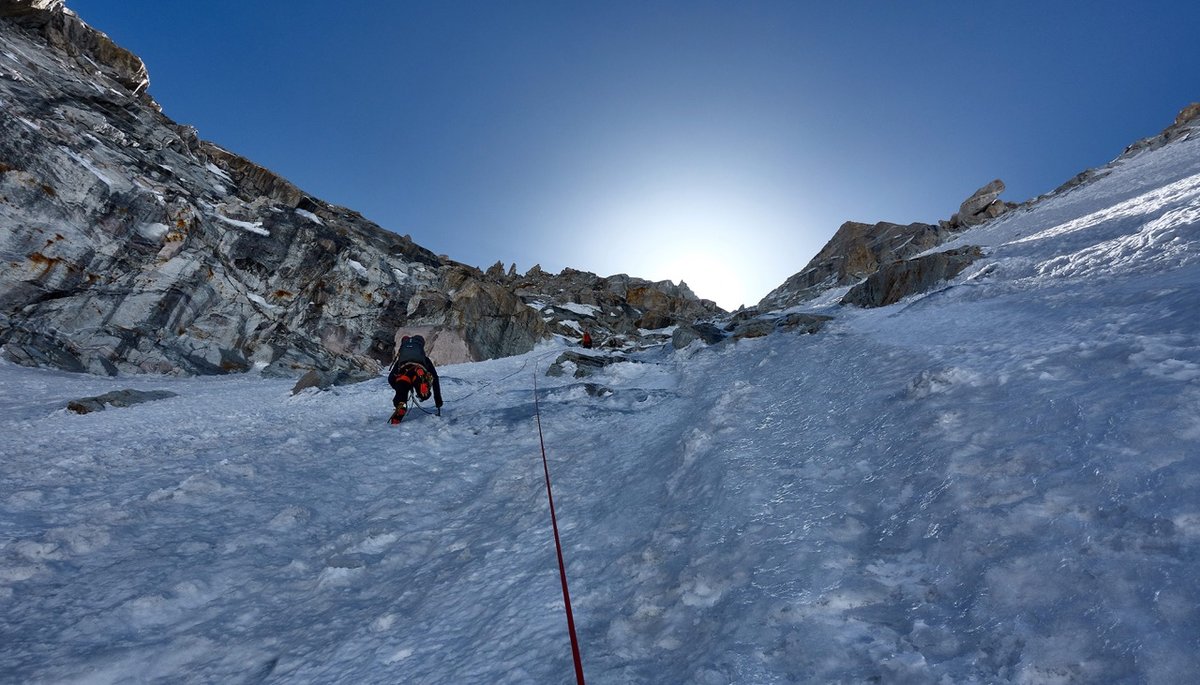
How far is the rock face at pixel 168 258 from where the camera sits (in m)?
25.7

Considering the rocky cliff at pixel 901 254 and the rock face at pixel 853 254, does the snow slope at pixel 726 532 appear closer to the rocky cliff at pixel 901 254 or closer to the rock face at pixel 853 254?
the rocky cliff at pixel 901 254

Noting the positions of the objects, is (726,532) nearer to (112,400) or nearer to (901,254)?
(112,400)

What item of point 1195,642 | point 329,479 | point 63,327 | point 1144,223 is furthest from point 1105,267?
point 63,327

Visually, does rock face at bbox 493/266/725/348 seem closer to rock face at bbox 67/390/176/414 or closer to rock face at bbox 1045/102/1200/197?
rock face at bbox 67/390/176/414

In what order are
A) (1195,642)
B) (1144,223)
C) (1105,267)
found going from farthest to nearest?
(1144,223), (1105,267), (1195,642)

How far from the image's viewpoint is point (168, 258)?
2998 cm

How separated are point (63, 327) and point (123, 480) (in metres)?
25.9

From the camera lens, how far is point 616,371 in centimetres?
1808

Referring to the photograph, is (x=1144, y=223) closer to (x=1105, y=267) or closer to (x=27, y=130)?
(x=1105, y=267)

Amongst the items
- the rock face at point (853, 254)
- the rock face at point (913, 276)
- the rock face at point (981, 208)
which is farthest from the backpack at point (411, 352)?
the rock face at point (981, 208)

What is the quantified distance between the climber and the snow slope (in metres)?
1.90

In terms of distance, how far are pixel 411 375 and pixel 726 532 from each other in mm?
9634

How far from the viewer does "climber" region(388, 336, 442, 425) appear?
1210 centimetres

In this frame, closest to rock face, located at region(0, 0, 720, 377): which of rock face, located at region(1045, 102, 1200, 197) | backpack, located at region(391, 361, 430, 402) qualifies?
backpack, located at region(391, 361, 430, 402)
